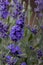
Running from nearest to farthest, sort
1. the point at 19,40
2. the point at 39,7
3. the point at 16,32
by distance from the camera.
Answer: the point at 16,32 < the point at 19,40 < the point at 39,7

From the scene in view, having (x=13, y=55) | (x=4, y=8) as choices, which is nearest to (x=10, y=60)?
(x=13, y=55)

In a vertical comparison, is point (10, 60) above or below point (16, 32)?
below

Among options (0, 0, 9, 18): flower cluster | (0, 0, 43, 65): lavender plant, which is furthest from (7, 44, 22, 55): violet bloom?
(0, 0, 9, 18): flower cluster

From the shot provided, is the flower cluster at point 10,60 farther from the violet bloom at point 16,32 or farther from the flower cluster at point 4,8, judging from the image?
the flower cluster at point 4,8

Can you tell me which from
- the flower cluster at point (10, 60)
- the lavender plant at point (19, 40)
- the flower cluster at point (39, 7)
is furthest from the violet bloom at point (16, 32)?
the flower cluster at point (39, 7)

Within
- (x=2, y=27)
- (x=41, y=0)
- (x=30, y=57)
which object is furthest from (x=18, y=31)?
(x=41, y=0)

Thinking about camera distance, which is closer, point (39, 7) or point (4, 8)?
point (4, 8)

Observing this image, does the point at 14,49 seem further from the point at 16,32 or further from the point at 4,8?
the point at 4,8

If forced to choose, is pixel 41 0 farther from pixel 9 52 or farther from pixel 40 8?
pixel 9 52

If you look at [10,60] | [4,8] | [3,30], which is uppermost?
[4,8]
